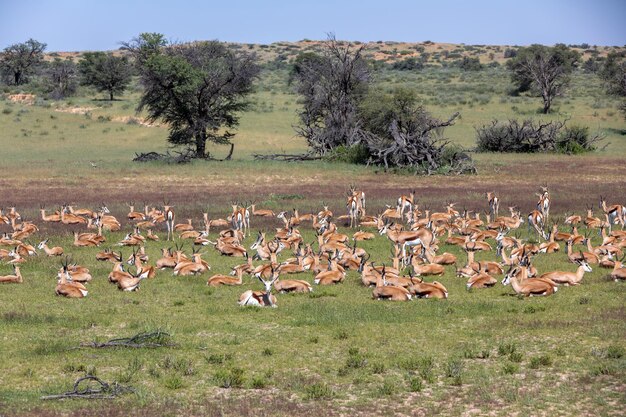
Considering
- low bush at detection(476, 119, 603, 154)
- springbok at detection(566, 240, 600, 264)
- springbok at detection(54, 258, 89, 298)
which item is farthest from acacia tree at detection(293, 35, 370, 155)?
springbok at detection(54, 258, 89, 298)

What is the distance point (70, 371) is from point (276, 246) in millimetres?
7628

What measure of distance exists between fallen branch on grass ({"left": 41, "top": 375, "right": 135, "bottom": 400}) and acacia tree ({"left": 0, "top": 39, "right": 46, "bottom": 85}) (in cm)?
7497

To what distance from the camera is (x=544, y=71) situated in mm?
58469

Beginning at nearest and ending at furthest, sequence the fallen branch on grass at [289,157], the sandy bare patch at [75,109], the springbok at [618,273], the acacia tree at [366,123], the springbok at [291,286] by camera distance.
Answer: the springbok at [291,286]
the springbok at [618,273]
the acacia tree at [366,123]
the fallen branch on grass at [289,157]
the sandy bare patch at [75,109]

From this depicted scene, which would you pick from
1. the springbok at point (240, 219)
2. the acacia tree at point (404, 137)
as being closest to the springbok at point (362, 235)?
the springbok at point (240, 219)

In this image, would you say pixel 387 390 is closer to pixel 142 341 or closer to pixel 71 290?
pixel 142 341

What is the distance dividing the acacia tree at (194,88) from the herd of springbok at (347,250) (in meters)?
16.5

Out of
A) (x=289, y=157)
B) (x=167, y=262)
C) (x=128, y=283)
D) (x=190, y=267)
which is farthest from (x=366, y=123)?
(x=128, y=283)

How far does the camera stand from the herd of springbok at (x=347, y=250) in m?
14.3

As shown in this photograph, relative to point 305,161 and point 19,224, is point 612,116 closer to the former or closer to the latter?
point 305,161

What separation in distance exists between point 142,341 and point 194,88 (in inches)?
1184

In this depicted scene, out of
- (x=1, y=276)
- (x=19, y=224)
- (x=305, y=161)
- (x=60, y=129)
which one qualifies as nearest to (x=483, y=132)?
(x=305, y=161)

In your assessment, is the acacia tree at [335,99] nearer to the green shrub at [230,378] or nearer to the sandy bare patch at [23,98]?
the sandy bare patch at [23,98]

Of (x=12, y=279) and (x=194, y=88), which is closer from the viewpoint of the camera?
(x=12, y=279)
